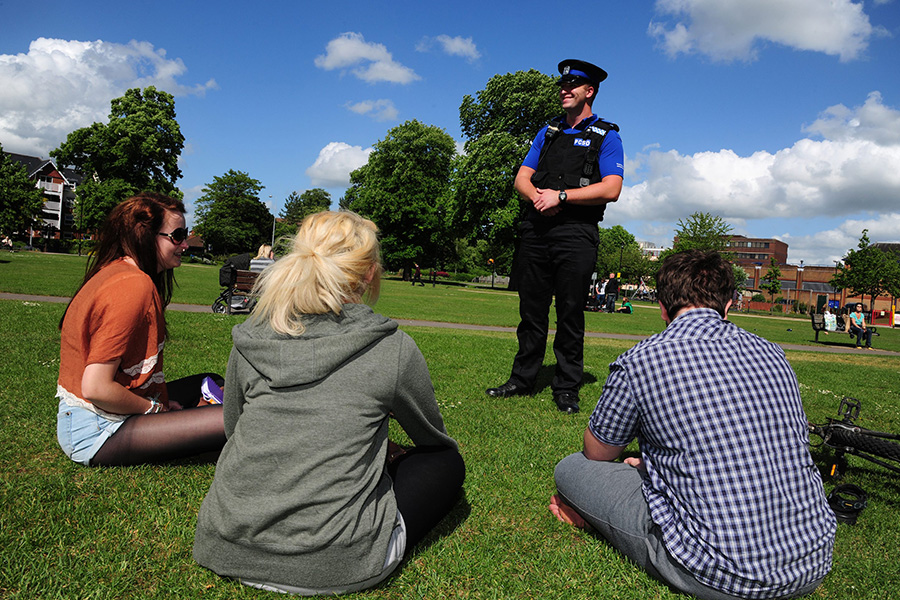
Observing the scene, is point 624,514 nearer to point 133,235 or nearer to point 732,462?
point 732,462

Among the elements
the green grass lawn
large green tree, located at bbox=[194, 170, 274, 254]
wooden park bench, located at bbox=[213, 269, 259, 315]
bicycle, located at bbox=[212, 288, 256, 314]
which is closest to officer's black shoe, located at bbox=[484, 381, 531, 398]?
the green grass lawn

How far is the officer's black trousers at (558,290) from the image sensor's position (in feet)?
17.2

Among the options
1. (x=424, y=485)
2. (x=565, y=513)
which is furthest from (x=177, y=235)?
(x=565, y=513)

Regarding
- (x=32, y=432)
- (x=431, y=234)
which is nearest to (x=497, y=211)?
(x=431, y=234)

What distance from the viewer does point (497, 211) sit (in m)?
37.4

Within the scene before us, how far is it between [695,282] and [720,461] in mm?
745

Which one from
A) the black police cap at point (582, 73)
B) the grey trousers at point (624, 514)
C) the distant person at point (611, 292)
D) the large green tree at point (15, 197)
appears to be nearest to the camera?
the grey trousers at point (624, 514)

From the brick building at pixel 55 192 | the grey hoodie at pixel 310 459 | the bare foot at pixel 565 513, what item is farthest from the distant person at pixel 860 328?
the brick building at pixel 55 192

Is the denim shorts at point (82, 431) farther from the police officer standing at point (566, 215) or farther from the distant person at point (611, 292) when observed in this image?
the distant person at point (611, 292)

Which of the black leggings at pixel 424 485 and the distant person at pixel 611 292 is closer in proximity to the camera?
the black leggings at pixel 424 485

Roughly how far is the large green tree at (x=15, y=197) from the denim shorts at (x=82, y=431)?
4182 cm

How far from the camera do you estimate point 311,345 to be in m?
2.01

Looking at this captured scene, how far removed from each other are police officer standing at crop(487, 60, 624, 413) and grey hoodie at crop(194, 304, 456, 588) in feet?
10.7

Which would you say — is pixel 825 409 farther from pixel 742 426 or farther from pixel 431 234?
pixel 431 234
